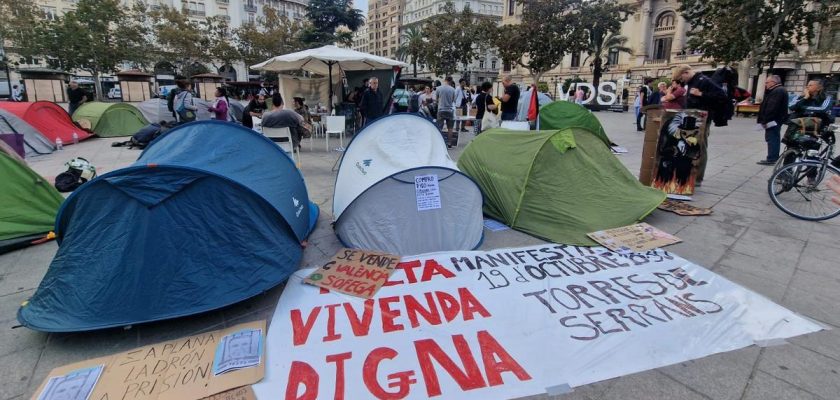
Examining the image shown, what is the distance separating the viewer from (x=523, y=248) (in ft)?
13.2

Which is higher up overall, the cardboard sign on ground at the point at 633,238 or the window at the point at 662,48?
the window at the point at 662,48

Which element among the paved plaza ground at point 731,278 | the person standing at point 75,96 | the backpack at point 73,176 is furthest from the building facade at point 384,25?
the paved plaza ground at point 731,278

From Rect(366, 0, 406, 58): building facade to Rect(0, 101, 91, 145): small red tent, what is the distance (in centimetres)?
8889

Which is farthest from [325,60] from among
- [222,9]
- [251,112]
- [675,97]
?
[222,9]

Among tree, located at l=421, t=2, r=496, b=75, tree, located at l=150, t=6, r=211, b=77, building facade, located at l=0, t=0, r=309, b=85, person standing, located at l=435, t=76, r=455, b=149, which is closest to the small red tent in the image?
person standing, located at l=435, t=76, r=455, b=149

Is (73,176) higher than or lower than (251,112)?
lower

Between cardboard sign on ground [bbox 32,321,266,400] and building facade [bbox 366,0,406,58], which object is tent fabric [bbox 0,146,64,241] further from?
building facade [bbox 366,0,406,58]

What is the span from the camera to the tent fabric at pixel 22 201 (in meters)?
4.11

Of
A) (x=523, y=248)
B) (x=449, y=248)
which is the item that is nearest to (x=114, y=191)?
(x=449, y=248)

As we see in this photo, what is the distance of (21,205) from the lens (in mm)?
4254

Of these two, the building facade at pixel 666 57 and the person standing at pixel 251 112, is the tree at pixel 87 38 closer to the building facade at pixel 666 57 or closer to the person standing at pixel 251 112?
the person standing at pixel 251 112

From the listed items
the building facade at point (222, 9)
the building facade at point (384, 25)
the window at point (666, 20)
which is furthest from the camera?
the building facade at point (384, 25)

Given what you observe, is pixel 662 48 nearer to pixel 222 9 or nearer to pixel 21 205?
pixel 21 205

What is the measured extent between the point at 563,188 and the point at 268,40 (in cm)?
3594
